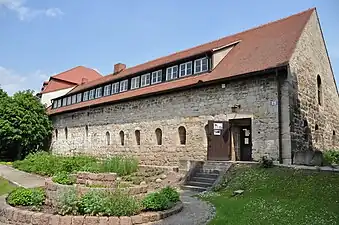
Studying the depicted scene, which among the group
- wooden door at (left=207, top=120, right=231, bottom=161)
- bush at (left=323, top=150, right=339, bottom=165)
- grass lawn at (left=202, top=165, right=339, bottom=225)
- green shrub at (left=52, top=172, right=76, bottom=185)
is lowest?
grass lawn at (left=202, top=165, right=339, bottom=225)

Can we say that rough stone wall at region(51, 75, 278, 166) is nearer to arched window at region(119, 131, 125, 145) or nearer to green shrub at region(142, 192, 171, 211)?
arched window at region(119, 131, 125, 145)

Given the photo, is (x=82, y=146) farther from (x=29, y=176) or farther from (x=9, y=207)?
(x=9, y=207)

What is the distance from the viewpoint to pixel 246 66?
15.3m

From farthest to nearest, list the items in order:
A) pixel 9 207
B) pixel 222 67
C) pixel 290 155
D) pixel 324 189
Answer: pixel 222 67
pixel 290 155
pixel 324 189
pixel 9 207

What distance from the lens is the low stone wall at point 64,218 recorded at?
261 inches

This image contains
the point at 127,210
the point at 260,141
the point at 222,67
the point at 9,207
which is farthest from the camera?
the point at 222,67

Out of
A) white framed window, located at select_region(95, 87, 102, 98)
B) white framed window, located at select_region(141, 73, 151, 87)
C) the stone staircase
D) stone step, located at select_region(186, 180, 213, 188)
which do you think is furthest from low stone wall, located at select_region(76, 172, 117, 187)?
white framed window, located at select_region(95, 87, 102, 98)

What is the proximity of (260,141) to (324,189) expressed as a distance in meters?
5.02

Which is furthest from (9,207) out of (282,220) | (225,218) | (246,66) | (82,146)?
(82,146)

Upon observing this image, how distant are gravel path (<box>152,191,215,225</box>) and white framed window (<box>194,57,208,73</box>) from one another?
10281mm

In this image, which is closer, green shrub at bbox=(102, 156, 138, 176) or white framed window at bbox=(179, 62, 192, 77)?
green shrub at bbox=(102, 156, 138, 176)

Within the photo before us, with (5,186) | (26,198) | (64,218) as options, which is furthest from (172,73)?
(64,218)

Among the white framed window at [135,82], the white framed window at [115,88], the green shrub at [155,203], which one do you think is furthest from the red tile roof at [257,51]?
the green shrub at [155,203]

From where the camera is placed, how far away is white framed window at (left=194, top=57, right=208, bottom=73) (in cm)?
1784
